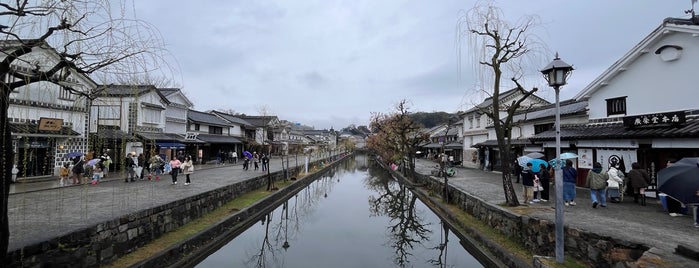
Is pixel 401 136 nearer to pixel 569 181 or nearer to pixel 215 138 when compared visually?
pixel 569 181

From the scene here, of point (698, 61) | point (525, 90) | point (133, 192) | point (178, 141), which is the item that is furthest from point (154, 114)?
point (698, 61)

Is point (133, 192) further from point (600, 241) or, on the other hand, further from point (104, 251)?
point (600, 241)

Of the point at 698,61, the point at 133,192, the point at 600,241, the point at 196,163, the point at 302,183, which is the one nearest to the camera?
the point at 600,241

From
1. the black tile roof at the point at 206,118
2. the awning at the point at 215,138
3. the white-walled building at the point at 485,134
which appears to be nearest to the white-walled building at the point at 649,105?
the white-walled building at the point at 485,134

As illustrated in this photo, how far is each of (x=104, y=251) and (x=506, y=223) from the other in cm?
1029

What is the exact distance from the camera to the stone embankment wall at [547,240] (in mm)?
6141

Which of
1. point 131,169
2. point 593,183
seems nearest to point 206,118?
point 131,169

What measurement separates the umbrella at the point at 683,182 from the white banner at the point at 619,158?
624cm

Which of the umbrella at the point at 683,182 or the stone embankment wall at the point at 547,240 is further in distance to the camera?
the umbrella at the point at 683,182

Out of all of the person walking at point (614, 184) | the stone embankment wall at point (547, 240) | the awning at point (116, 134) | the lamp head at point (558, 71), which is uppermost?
the lamp head at point (558, 71)

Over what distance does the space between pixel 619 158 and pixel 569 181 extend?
5.06m

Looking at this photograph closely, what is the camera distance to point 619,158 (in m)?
14.3

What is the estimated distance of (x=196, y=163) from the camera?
34.8m

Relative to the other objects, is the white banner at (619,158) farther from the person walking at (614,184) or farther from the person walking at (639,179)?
the person walking at (639,179)
